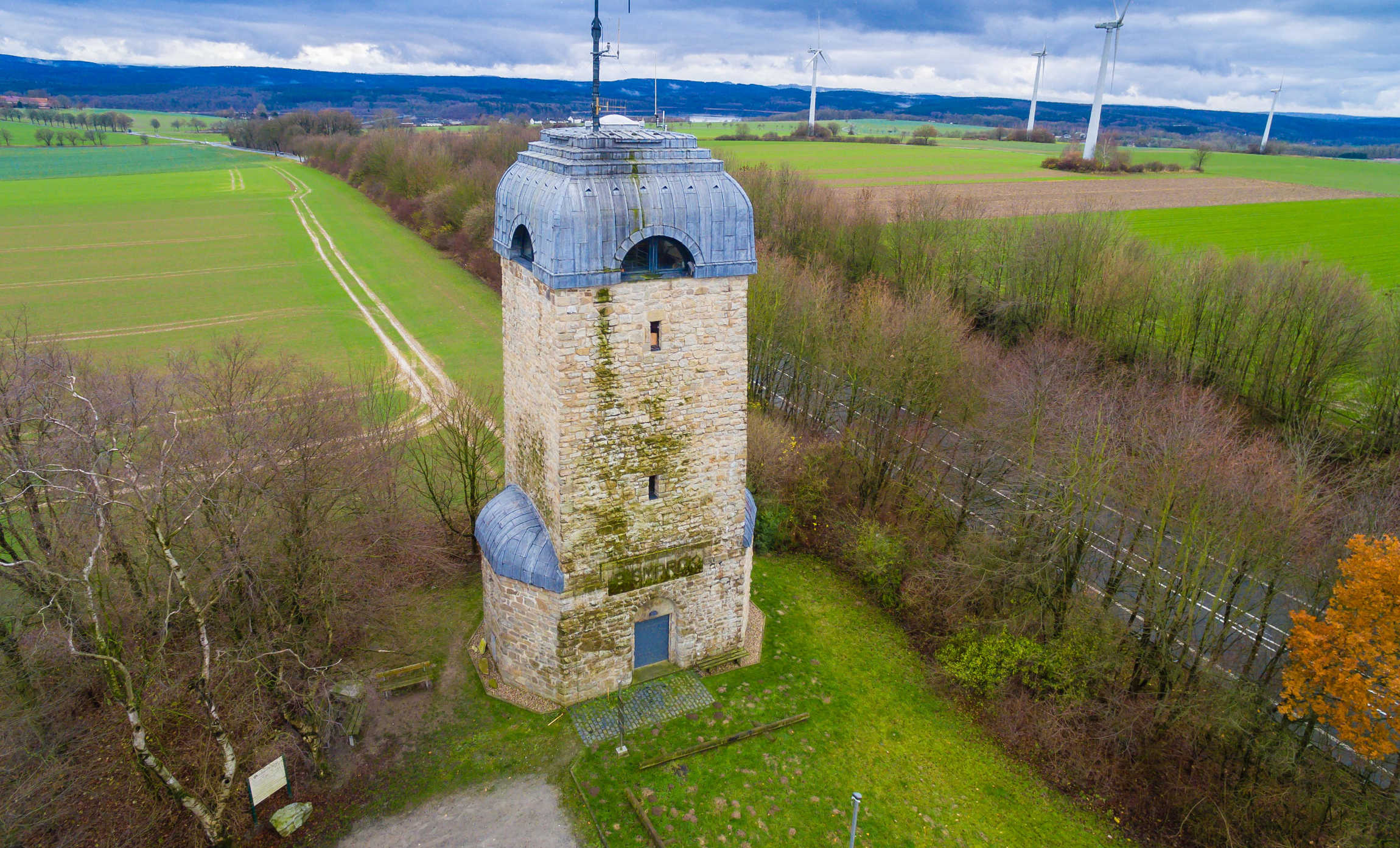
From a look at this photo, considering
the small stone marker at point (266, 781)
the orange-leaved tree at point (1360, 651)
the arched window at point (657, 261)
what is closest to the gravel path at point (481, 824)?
the small stone marker at point (266, 781)

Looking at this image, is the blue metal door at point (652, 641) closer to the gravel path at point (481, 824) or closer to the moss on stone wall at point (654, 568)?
the moss on stone wall at point (654, 568)

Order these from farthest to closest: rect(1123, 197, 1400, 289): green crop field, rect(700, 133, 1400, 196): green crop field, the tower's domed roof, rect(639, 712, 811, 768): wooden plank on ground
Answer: rect(700, 133, 1400, 196): green crop field
rect(1123, 197, 1400, 289): green crop field
rect(639, 712, 811, 768): wooden plank on ground
the tower's domed roof

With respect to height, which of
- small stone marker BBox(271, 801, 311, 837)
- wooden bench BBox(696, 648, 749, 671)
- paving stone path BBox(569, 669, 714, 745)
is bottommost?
small stone marker BBox(271, 801, 311, 837)

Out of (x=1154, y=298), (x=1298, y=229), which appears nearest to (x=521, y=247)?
(x=1154, y=298)

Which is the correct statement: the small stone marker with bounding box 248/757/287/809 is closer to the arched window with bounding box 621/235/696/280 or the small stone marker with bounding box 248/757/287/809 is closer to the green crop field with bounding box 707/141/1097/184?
the arched window with bounding box 621/235/696/280

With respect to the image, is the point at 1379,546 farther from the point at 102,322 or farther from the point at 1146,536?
the point at 102,322

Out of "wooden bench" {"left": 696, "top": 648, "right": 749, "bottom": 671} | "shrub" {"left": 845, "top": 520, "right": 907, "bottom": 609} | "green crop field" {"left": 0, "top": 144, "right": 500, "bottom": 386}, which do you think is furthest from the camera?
"green crop field" {"left": 0, "top": 144, "right": 500, "bottom": 386}

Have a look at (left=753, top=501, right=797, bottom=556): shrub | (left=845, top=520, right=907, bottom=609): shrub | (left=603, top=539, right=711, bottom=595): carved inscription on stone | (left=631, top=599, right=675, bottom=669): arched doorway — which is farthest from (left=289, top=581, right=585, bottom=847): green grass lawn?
(left=845, top=520, right=907, bottom=609): shrub
